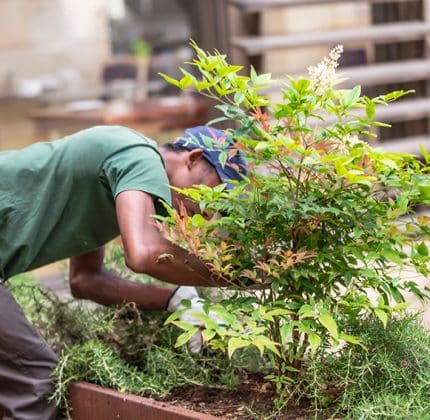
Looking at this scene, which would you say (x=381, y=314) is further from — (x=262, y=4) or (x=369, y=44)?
(x=369, y=44)

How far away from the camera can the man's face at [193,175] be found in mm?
2725

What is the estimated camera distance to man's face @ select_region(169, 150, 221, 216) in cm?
272

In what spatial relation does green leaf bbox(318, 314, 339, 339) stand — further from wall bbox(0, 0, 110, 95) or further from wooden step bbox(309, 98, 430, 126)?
wooden step bbox(309, 98, 430, 126)

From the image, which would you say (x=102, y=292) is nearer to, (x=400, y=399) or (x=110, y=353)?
A: (x=110, y=353)

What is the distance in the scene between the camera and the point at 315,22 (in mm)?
5922

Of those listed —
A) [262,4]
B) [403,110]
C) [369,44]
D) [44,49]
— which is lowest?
[403,110]

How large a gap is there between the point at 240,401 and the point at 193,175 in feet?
2.29

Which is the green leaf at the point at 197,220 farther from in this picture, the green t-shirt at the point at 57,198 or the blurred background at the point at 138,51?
the blurred background at the point at 138,51

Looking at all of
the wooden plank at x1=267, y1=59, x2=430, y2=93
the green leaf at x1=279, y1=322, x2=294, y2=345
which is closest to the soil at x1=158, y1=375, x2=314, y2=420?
the green leaf at x1=279, y1=322, x2=294, y2=345

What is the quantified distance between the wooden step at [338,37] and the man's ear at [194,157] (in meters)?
2.72

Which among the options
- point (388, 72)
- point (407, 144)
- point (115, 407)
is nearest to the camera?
point (115, 407)

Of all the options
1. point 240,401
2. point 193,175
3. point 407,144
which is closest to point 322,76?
point 193,175

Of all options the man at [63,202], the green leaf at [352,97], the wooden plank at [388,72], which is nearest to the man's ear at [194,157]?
the man at [63,202]

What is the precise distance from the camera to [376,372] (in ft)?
7.42
